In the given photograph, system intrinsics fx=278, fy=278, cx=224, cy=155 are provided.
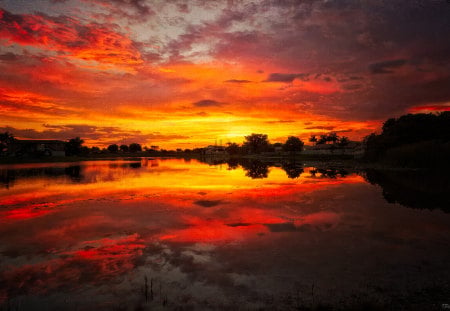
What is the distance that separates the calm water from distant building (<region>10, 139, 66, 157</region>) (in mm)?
92240

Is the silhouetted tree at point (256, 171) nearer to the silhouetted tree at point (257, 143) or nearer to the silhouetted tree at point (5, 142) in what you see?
the silhouetted tree at point (5, 142)

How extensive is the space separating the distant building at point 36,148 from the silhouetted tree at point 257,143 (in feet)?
377

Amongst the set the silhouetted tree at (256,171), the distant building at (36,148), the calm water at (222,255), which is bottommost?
the calm water at (222,255)

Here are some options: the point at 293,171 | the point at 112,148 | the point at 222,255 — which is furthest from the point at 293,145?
the point at 222,255

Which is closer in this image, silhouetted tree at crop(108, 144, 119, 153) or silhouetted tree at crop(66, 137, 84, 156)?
silhouetted tree at crop(66, 137, 84, 156)

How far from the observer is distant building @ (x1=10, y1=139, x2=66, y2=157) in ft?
317

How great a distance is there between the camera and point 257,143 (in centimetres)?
19062

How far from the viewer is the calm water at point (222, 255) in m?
7.45

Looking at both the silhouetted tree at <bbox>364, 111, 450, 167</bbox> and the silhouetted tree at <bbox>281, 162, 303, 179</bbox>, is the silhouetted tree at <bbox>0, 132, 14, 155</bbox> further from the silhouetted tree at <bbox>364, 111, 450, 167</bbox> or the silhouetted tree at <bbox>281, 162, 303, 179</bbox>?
the silhouetted tree at <bbox>364, 111, 450, 167</bbox>

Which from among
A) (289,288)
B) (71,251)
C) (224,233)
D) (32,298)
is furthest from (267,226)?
(32,298)

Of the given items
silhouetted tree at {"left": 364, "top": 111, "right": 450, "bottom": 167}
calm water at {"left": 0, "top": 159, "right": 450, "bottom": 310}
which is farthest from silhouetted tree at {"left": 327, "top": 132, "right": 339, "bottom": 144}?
calm water at {"left": 0, "top": 159, "right": 450, "bottom": 310}

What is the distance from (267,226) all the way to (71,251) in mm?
9004

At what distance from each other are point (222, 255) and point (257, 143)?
182 meters

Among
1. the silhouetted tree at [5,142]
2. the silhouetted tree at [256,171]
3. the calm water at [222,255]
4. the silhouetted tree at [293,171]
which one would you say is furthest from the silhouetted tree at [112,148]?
the calm water at [222,255]
